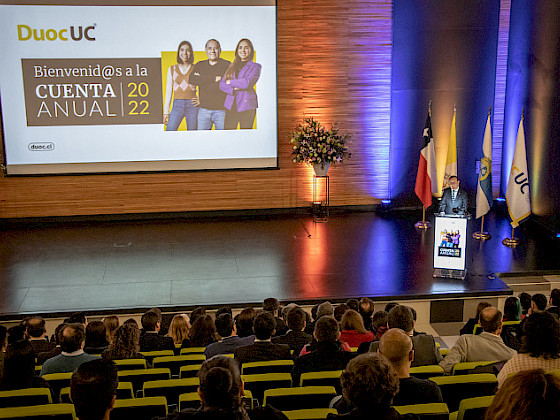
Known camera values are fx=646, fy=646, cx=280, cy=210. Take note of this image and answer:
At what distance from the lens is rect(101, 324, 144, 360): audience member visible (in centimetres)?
453

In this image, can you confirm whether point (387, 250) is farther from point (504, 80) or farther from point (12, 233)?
point (12, 233)

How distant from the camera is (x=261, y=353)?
4.45 m

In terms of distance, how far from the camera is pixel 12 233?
994 cm

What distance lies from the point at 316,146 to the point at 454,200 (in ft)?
8.17

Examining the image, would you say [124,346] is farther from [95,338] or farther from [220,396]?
[220,396]

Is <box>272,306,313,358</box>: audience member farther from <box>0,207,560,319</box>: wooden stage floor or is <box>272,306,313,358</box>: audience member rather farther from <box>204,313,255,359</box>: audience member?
<box>0,207,560,319</box>: wooden stage floor

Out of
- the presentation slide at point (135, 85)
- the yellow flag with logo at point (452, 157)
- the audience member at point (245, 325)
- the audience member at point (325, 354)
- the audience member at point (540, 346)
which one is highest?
the presentation slide at point (135, 85)

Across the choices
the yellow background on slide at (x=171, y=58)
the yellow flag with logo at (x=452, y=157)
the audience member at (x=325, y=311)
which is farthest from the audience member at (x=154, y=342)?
the yellow flag with logo at (x=452, y=157)

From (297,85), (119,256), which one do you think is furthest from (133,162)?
(297,85)

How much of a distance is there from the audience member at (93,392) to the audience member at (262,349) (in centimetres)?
170

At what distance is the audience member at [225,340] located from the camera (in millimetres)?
4711

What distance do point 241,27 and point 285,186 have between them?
8.85 ft

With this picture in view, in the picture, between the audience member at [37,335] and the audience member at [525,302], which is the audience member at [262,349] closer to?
the audience member at [37,335]

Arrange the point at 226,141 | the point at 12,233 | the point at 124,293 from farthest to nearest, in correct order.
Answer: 1. the point at 226,141
2. the point at 12,233
3. the point at 124,293
